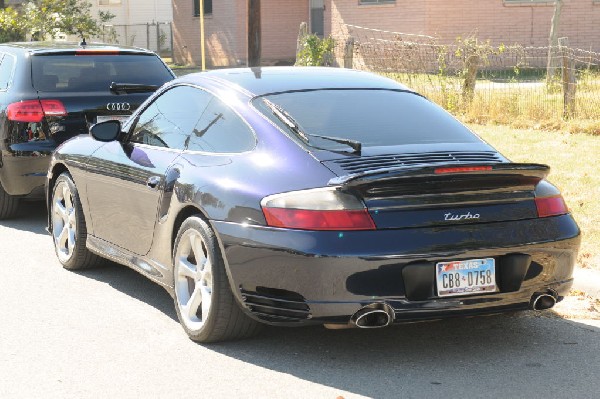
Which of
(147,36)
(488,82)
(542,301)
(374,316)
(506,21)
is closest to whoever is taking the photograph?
(374,316)

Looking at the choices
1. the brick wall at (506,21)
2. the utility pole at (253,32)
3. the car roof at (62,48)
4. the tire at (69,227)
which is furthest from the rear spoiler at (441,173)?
the brick wall at (506,21)

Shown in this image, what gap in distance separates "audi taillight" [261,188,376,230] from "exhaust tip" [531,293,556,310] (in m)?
1.03

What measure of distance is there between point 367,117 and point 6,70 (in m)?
5.70

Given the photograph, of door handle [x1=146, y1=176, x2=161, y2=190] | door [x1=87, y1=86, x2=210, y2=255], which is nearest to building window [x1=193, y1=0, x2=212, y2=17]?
door [x1=87, y1=86, x2=210, y2=255]

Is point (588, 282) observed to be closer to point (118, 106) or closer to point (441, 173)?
point (441, 173)

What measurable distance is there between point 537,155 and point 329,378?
315 inches

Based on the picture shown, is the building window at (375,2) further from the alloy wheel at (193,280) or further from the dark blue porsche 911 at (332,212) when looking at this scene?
the alloy wheel at (193,280)

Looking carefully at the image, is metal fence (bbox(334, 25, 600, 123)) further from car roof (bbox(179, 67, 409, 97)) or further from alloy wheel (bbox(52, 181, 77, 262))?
alloy wheel (bbox(52, 181, 77, 262))

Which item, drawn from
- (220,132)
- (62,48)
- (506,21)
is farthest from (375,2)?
(220,132)

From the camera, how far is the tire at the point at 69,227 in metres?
8.29

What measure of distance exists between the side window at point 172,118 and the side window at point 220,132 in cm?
10

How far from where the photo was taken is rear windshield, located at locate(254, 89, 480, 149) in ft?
21.1

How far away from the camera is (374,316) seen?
18.7 feet

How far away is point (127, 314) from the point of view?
7172 millimetres
